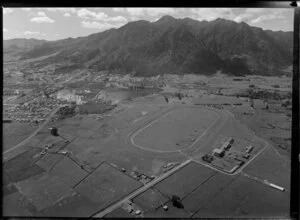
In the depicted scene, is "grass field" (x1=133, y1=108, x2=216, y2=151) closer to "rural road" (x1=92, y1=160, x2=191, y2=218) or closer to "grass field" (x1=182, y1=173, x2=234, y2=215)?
"rural road" (x1=92, y1=160, x2=191, y2=218)

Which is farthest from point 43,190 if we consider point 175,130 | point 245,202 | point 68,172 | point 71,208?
point 245,202

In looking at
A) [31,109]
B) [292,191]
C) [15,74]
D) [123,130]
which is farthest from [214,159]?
[15,74]

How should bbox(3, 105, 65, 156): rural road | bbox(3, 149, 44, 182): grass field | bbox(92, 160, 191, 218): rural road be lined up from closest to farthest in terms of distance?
bbox(92, 160, 191, 218): rural road
bbox(3, 149, 44, 182): grass field
bbox(3, 105, 65, 156): rural road

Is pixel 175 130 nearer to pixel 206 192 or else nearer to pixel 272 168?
pixel 206 192

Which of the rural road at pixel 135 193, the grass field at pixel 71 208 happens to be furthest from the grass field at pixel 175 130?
the grass field at pixel 71 208

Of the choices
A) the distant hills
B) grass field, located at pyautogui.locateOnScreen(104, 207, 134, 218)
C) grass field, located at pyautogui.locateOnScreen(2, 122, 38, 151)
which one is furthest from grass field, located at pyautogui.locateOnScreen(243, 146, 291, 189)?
A: grass field, located at pyautogui.locateOnScreen(2, 122, 38, 151)

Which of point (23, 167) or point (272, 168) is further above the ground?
point (23, 167)
